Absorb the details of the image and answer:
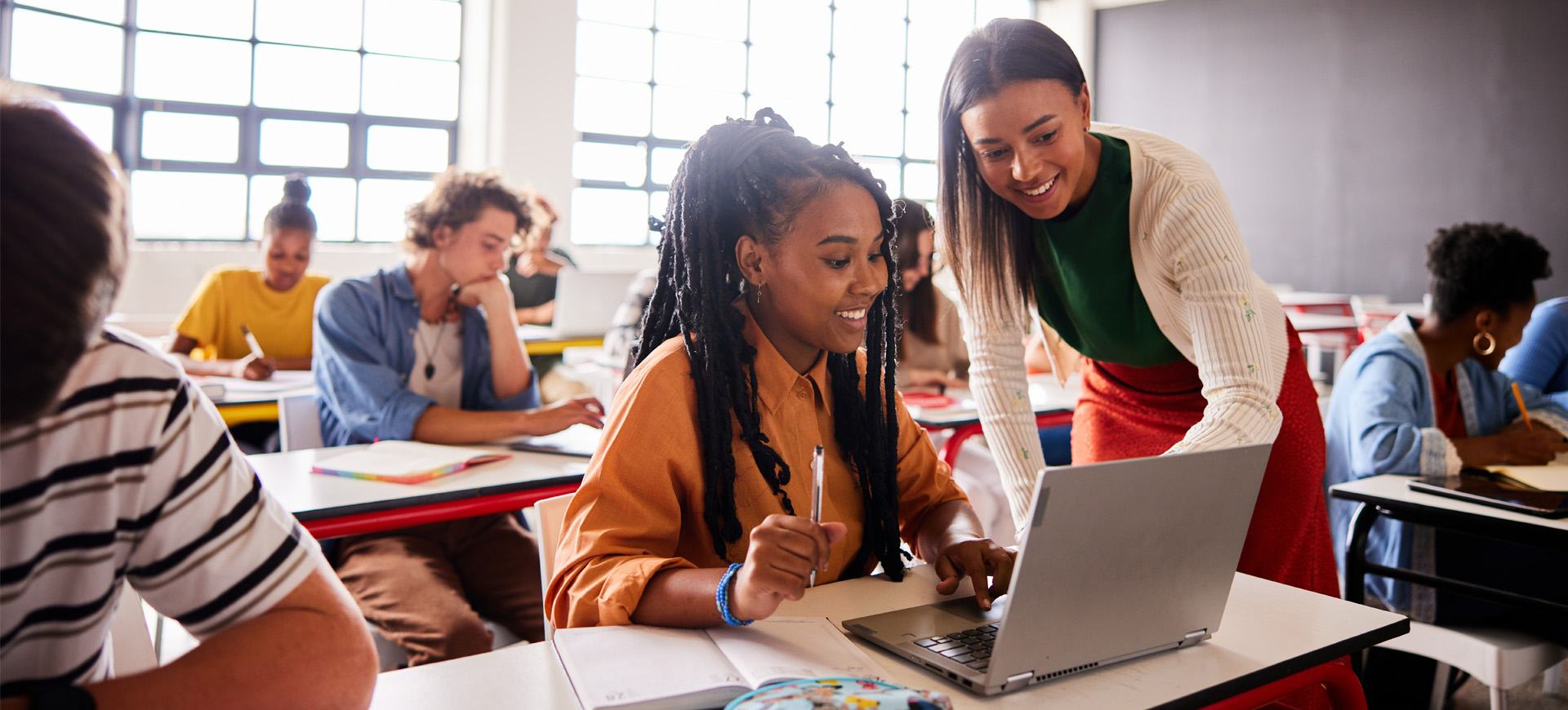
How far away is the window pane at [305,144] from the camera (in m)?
6.68

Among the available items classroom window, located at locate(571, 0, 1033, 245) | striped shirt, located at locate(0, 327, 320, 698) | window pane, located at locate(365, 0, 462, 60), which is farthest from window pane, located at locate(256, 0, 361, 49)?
striped shirt, located at locate(0, 327, 320, 698)

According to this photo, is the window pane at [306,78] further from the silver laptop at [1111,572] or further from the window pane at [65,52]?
the silver laptop at [1111,572]

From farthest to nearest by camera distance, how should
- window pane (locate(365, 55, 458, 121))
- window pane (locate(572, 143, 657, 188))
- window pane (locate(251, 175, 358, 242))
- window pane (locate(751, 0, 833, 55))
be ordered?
window pane (locate(751, 0, 833, 55)) < window pane (locate(572, 143, 657, 188)) < window pane (locate(365, 55, 458, 121)) < window pane (locate(251, 175, 358, 242))

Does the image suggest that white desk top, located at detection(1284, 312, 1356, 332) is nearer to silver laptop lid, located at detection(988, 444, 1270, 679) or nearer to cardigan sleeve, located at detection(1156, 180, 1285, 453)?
cardigan sleeve, located at detection(1156, 180, 1285, 453)

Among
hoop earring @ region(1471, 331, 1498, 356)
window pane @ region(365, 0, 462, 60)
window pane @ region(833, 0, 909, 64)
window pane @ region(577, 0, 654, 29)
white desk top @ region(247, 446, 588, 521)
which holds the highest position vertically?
window pane @ region(833, 0, 909, 64)

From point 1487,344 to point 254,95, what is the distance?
6.76 metres

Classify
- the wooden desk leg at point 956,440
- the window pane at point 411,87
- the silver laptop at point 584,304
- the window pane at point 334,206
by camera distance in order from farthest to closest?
the window pane at point 411,87
the window pane at point 334,206
the silver laptop at point 584,304
the wooden desk leg at point 956,440

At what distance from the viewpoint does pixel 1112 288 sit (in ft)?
5.21

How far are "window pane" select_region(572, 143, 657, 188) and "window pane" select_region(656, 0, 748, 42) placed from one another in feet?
3.50

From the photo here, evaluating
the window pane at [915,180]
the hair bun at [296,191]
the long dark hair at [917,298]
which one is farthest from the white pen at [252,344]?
the window pane at [915,180]

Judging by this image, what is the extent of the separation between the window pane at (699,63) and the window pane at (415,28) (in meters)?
1.65

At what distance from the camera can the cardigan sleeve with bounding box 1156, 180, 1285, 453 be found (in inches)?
54.7

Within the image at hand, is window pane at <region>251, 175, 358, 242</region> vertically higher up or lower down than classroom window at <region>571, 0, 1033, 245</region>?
lower down

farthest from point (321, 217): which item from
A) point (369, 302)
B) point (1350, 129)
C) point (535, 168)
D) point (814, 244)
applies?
point (1350, 129)
